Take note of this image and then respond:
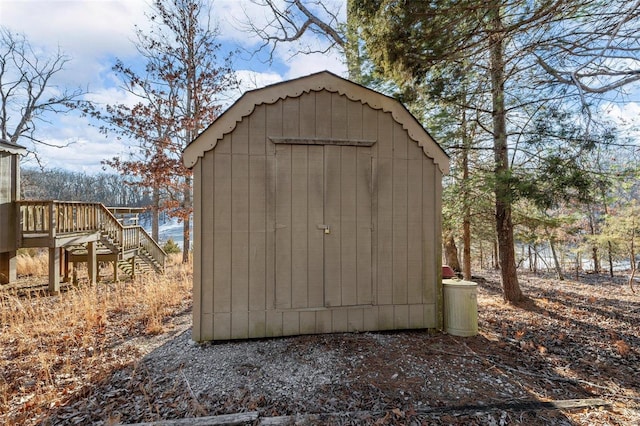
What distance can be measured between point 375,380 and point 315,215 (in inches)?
80.1

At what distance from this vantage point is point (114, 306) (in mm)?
5590

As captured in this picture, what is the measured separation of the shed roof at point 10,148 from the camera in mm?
7484

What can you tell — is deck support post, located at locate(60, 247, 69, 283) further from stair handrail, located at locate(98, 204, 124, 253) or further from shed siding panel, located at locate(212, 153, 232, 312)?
shed siding panel, located at locate(212, 153, 232, 312)

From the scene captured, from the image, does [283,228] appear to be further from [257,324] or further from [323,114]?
[323,114]

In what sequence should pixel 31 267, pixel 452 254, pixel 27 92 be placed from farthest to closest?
pixel 27 92 → pixel 31 267 → pixel 452 254

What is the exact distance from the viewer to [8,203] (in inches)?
296

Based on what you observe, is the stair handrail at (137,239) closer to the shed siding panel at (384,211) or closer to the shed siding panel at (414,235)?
the shed siding panel at (384,211)

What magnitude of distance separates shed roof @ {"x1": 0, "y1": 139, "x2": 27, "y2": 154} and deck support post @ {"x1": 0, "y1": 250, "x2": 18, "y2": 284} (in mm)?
2918

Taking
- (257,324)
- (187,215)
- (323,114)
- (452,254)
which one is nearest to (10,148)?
(187,215)

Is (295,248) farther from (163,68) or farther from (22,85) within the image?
(22,85)

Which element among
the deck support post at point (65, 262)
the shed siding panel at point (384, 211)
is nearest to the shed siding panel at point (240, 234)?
the shed siding panel at point (384, 211)

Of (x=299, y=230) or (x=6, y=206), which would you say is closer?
(x=299, y=230)

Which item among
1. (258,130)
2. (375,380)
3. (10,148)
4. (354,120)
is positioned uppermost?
(10,148)

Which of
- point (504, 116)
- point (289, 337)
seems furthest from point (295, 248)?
point (504, 116)
